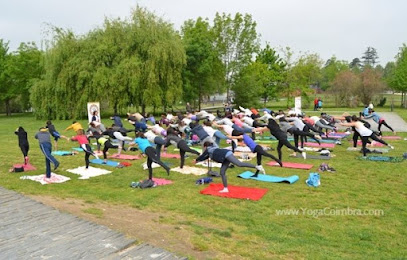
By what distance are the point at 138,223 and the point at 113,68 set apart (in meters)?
26.2

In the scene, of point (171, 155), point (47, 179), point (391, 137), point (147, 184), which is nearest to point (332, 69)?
point (391, 137)

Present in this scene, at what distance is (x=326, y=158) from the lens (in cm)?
1509

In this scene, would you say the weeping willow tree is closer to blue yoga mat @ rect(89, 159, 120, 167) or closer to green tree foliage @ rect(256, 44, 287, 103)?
green tree foliage @ rect(256, 44, 287, 103)

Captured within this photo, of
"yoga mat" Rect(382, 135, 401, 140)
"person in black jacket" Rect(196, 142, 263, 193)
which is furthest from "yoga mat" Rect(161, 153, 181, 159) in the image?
"yoga mat" Rect(382, 135, 401, 140)

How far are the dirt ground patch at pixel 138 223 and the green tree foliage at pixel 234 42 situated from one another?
123 ft

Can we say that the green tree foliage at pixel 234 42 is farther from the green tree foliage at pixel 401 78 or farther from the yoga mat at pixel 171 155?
the yoga mat at pixel 171 155

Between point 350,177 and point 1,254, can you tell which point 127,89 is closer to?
point 350,177

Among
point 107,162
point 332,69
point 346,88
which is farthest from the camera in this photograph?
point 332,69

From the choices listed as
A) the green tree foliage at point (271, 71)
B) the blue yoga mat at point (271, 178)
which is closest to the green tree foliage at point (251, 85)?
the green tree foliage at point (271, 71)

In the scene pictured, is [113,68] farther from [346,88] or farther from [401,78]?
[401,78]

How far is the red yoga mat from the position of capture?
9745 millimetres

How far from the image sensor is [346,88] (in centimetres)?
4562

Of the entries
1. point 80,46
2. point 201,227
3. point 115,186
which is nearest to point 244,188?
point 201,227

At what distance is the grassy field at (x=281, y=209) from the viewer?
21.9 ft
